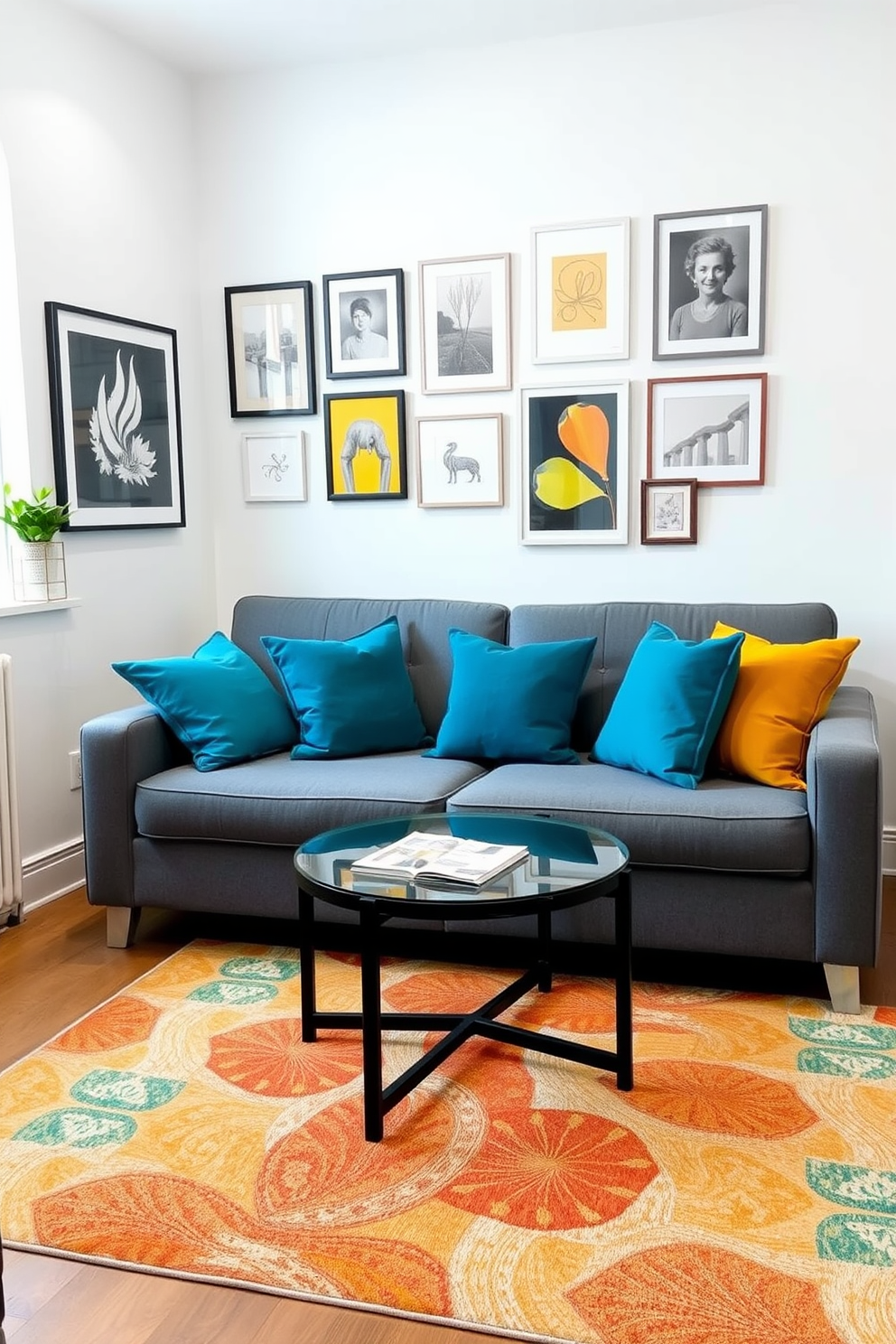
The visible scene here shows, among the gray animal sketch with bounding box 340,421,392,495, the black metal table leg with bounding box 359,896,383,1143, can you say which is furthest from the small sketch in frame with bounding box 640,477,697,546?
the black metal table leg with bounding box 359,896,383,1143

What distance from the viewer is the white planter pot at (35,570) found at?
3436 millimetres

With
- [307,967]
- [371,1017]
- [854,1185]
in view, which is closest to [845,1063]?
[854,1185]

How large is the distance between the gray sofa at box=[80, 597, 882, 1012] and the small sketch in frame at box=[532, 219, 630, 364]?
904 mm

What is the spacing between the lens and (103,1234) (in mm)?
1880

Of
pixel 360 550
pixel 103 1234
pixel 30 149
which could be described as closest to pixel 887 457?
pixel 360 550

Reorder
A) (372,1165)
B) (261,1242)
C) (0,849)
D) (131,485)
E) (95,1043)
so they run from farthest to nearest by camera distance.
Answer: (131,485), (0,849), (95,1043), (372,1165), (261,1242)

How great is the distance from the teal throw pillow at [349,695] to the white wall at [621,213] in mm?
683

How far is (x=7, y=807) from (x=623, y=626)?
1852 mm

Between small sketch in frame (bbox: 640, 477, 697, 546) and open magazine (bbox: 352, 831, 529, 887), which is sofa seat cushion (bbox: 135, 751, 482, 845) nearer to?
open magazine (bbox: 352, 831, 529, 887)

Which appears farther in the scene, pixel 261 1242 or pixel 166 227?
pixel 166 227

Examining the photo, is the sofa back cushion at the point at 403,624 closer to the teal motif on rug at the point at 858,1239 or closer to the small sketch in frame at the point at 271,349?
the small sketch in frame at the point at 271,349

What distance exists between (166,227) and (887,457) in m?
2.56

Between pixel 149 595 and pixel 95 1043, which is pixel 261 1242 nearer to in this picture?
pixel 95 1043

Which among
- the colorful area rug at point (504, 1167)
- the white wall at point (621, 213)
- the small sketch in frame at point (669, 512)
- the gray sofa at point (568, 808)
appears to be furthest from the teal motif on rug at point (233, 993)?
the small sketch in frame at point (669, 512)
